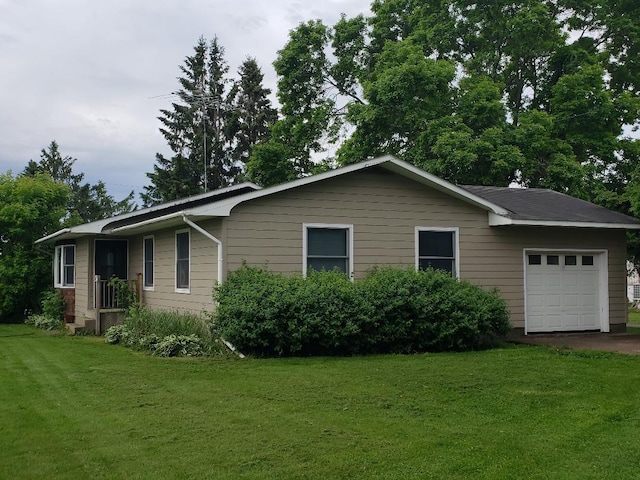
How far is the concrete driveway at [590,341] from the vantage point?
12.6 m

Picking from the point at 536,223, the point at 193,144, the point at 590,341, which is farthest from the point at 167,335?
the point at 193,144

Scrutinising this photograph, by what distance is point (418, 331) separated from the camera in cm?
1213

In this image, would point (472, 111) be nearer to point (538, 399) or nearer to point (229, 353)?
point (229, 353)

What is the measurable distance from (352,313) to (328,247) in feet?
6.78

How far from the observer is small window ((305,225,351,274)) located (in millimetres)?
13188

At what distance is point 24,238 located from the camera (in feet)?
76.1

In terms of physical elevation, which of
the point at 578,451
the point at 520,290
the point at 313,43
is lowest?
the point at 578,451

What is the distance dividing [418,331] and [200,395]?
17.0ft

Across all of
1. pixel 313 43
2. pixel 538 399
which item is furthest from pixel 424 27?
pixel 538 399

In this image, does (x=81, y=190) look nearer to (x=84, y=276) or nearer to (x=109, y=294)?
(x=84, y=276)

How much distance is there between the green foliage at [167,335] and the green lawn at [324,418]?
941 millimetres

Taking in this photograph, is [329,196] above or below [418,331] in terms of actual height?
above

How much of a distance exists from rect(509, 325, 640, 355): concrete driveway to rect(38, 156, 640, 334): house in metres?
Result: 0.29

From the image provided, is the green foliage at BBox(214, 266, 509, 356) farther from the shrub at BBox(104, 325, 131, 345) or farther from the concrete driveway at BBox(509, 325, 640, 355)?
the shrub at BBox(104, 325, 131, 345)
